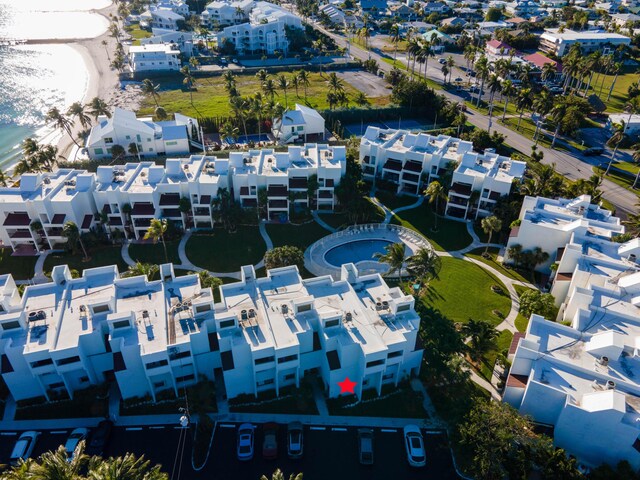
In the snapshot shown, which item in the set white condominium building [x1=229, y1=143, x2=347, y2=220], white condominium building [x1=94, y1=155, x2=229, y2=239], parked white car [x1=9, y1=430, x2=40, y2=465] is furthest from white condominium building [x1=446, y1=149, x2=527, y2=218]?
parked white car [x1=9, y1=430, x2=40, y2=465]

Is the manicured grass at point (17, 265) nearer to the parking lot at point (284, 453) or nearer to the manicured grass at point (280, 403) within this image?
the parking lot at point (284, 453)

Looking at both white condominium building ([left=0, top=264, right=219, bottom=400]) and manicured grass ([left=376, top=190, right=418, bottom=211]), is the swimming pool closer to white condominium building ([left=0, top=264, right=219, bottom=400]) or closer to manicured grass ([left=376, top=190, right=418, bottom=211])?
manicured grass ([left=376, top=190, right=418, bottom=211])

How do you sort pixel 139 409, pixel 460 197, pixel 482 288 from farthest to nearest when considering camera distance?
1. pixel 460 197
2. pixel 482 288
3. pixel 139 409

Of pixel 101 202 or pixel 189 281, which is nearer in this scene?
pixel 189 281

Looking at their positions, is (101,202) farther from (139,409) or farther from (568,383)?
(568,383)

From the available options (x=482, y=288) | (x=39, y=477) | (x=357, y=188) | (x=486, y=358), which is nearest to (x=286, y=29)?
(x=357, y=188)

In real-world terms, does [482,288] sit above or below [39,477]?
below

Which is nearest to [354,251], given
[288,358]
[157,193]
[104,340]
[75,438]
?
[288,358]
